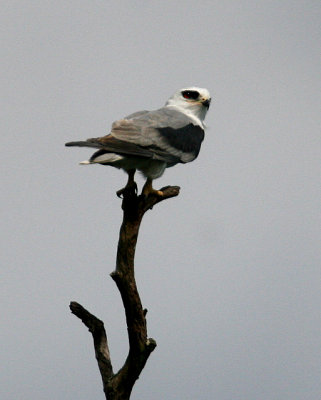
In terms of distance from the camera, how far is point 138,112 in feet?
49.2

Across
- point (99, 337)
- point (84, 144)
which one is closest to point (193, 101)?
point (84, 144)

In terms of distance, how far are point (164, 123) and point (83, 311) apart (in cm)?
321

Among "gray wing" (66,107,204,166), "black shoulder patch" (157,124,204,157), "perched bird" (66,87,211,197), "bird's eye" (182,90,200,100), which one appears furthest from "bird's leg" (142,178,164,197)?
"bird's eye" (182,90,200,100)

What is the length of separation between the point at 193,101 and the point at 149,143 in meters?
2.22

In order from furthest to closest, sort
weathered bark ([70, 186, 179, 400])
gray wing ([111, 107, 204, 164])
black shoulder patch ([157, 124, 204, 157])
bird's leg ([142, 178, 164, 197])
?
black shoulder patch ([157, 124, 204, 157]), bird's leg ([142, 178, 164, 197]), gray wing ([111, 107, 204, 164]), weathered bark ([70, 186, 179, 400])

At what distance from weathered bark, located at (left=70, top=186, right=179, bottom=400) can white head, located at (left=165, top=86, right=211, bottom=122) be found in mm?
2101

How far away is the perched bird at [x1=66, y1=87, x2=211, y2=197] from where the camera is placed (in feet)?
44.7

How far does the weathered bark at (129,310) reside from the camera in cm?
1393

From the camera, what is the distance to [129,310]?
14062mm

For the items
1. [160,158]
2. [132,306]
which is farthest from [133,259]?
[160,158]

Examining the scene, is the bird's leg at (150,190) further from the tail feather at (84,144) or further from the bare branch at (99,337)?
the bare branch at (99,337)

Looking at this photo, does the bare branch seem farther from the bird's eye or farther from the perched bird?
the bird's eye

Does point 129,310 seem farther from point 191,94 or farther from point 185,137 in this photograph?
point 191,94

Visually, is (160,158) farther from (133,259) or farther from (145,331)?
(145,331)
